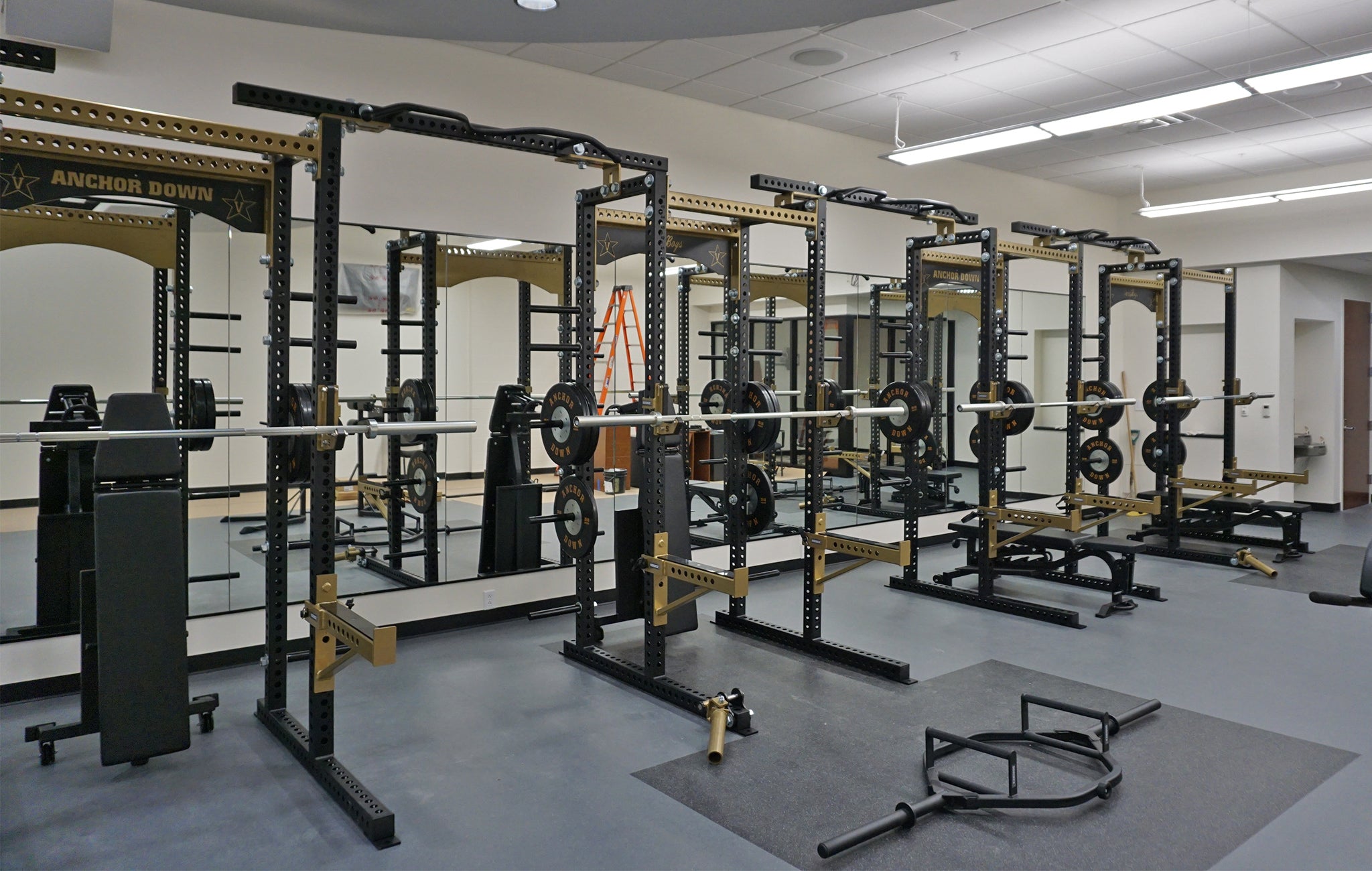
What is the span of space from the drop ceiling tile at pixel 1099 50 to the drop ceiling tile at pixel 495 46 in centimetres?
341

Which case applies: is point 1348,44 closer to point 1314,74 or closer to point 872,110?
point 1314,74

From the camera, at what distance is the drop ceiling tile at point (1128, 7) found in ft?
16.6

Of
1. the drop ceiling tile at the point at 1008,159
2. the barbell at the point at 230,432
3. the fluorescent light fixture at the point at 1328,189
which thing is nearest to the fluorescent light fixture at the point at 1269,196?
the fluorescent light fixture at the point at 1328,189

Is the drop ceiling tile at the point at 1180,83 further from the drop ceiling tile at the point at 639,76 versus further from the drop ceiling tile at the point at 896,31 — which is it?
the drop ceiling tile at the point at 639,76

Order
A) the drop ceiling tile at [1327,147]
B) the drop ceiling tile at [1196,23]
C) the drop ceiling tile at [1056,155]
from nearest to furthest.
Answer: the drop ceiling tile at [1196,23] → the drop ceiling tile at [1327,147] → the drop ceiling tile at [1056,155]

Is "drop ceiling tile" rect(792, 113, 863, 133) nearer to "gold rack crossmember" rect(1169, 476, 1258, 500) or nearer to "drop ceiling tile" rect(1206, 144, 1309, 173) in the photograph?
"drop ceiling tile" rect(1206, 144, 1309, 173)

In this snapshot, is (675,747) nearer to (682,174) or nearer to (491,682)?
(491,682)

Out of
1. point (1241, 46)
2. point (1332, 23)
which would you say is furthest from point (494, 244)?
point (1332, 23)

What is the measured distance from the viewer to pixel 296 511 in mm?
5391

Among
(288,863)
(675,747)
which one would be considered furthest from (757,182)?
(288,863)

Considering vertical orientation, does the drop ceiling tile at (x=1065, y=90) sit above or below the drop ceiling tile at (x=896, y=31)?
above

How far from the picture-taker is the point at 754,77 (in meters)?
6.21

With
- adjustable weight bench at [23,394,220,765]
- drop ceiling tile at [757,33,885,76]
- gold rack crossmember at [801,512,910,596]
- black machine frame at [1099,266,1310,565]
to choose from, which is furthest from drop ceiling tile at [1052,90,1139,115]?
adjustable weight bench at [23,394,220,765]

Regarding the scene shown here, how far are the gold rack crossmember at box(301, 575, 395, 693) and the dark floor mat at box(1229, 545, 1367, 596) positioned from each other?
662 cm
